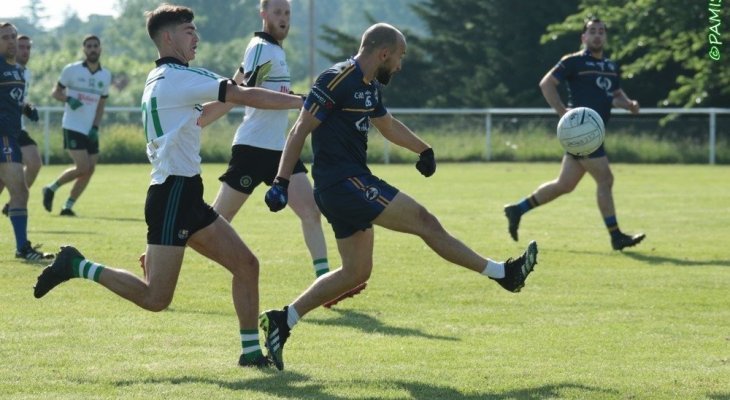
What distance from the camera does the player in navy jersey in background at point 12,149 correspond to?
13008 mm

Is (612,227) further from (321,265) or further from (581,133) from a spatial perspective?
(321,265)

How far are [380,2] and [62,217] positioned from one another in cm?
16794

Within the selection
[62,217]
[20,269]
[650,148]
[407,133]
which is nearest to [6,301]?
[20,269]

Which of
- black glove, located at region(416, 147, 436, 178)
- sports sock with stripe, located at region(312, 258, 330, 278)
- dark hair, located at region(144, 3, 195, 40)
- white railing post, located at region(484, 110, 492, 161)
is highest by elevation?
dark hair, located at region(144, 3, 195, 40)

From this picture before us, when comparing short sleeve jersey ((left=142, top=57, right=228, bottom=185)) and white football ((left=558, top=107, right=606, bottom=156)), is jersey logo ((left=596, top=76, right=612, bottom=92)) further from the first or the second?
short sleeve jersey ((left=142, top=57, right=228, bottom=185))

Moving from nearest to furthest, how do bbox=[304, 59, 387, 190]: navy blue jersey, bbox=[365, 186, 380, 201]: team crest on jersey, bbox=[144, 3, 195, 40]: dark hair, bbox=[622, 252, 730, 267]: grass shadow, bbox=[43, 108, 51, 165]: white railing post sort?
bbox=[144, 3, 195, 40]: dark hair < bbox=[304, 59, 387, 190]: navy blue jersey < bbox=[365, 186, 380, 201]: team crest on jersey < bbox=[622, 252, 730, 267]: grass shadow < bbox=[43, 108, 51, 165]: white railing post

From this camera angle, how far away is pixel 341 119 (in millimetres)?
7809

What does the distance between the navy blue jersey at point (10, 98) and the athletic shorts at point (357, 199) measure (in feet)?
20.2

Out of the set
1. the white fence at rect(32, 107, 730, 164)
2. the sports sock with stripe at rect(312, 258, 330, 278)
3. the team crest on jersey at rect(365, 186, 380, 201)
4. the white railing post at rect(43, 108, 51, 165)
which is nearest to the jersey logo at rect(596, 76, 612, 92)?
the sports sock with stripe at rect(312, 258, 330, 278)

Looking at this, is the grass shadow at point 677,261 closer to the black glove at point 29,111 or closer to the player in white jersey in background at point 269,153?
the player in white jersey in background at point 269,153

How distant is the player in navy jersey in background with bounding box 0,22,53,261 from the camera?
13.0 metres

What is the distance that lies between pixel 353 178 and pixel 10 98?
650cm

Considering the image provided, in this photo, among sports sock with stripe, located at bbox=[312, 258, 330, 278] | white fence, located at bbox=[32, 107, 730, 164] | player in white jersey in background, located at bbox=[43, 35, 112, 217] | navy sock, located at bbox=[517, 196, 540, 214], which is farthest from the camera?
white fence, located at bbox=[32, 107, 730, 164]

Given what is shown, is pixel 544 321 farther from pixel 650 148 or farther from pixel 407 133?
pixel 650 148
